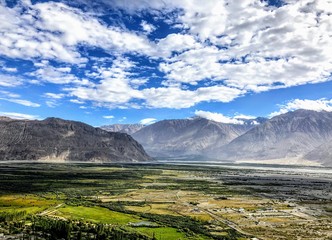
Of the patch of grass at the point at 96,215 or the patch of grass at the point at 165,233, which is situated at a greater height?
the patch of grass at the point at 96,215

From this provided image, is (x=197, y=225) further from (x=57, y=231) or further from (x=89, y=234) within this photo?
(x=57, y=231)

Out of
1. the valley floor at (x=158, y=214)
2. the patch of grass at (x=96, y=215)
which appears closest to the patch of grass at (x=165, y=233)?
the valley floor at (x=158, y=214)

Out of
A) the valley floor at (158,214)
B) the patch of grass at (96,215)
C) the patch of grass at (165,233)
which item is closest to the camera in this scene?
the patch of grass at (165,233)

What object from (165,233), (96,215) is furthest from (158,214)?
(165,233)

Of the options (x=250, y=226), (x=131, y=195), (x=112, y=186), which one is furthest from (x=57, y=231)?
(x=112, y=186)

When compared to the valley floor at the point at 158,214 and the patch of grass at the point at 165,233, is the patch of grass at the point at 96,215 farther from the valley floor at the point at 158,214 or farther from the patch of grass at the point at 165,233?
the patch of grass at the point at 165,233

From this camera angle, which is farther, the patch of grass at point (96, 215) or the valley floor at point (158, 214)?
the patch of grass at point (96, 215)

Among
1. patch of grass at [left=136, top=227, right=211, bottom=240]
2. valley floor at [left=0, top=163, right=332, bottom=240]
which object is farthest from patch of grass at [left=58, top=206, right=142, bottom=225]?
patch of grass at [left=136, top=227, right=211, bottom=240]

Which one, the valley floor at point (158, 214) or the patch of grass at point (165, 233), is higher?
the valley floor at point (158, 214)

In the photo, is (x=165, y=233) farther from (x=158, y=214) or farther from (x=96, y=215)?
(x=96, y=215)

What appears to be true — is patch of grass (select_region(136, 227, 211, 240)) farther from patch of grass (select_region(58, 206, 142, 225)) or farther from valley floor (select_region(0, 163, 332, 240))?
patch of grass (select_region(58, 206, 142, 225))

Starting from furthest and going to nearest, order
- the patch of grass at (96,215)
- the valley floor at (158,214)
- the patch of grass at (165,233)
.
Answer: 1. the patch of grass at (96,215)
2. the valley floor at (158,214)
3. the patch of grass at (165,233)
